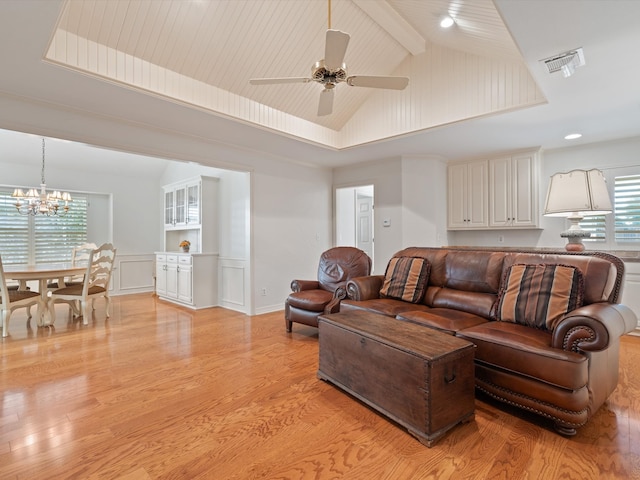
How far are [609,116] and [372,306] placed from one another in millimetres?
3266

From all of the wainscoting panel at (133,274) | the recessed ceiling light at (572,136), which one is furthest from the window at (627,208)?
the wainscoting panel at (133,274)

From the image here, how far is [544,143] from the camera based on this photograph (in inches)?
173

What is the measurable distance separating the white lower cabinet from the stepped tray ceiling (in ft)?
8.64

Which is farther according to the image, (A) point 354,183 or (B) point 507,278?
(A) point 354,183

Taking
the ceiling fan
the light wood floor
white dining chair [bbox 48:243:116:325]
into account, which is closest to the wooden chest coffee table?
the light wood floor

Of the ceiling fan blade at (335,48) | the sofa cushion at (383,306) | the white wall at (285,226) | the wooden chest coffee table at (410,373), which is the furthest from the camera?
the white wall at (285,226)

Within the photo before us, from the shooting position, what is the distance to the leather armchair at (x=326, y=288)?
364 cm

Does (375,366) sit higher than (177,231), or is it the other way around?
(177,231)

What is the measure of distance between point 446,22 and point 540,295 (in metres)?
2.73

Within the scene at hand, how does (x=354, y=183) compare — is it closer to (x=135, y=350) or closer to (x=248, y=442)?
(x=135, y=350)

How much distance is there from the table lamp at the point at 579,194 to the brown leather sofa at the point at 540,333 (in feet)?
1.44

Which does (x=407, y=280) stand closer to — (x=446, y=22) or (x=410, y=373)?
(x=410, y=373)

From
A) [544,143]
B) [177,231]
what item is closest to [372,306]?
[544,143]

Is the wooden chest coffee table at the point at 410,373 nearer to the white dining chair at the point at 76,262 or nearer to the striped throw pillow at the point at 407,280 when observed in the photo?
the striped throw pillow at the point at 407,280
